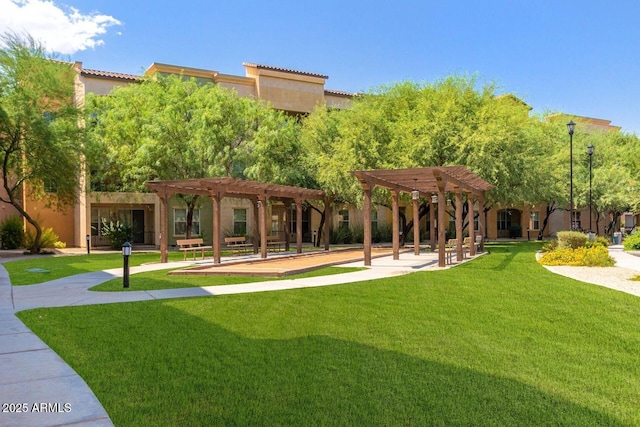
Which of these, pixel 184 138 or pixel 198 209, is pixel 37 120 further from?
pixel 198 209

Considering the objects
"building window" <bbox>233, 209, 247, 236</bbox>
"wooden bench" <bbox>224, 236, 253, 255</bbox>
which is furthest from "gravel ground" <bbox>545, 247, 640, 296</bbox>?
"building window" <bbox>233, 209, 247, 236</bbox>

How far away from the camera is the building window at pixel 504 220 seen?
47969 millimetres

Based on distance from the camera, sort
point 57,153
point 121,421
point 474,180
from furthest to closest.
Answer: point 57,153
point 474,180
point 121,421

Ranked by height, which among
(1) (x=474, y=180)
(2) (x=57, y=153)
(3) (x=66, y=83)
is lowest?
(1) (x=474, y=180)

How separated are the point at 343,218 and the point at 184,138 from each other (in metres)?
18.1

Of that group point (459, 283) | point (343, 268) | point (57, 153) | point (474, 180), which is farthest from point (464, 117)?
point (57, 153)

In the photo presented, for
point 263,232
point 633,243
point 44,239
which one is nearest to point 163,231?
point 263,232

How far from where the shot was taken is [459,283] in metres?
12.5

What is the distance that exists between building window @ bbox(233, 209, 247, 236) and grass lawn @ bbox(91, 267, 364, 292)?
66.4ft

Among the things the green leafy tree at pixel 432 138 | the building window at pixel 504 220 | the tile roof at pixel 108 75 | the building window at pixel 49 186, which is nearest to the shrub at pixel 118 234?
the building window at pixel 49 186

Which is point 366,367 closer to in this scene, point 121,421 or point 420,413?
point 420,413

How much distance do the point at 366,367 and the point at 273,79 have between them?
34.2 meters

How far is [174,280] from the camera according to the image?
13.7 metres

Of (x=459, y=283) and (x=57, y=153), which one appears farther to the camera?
(x=57, y=153)
